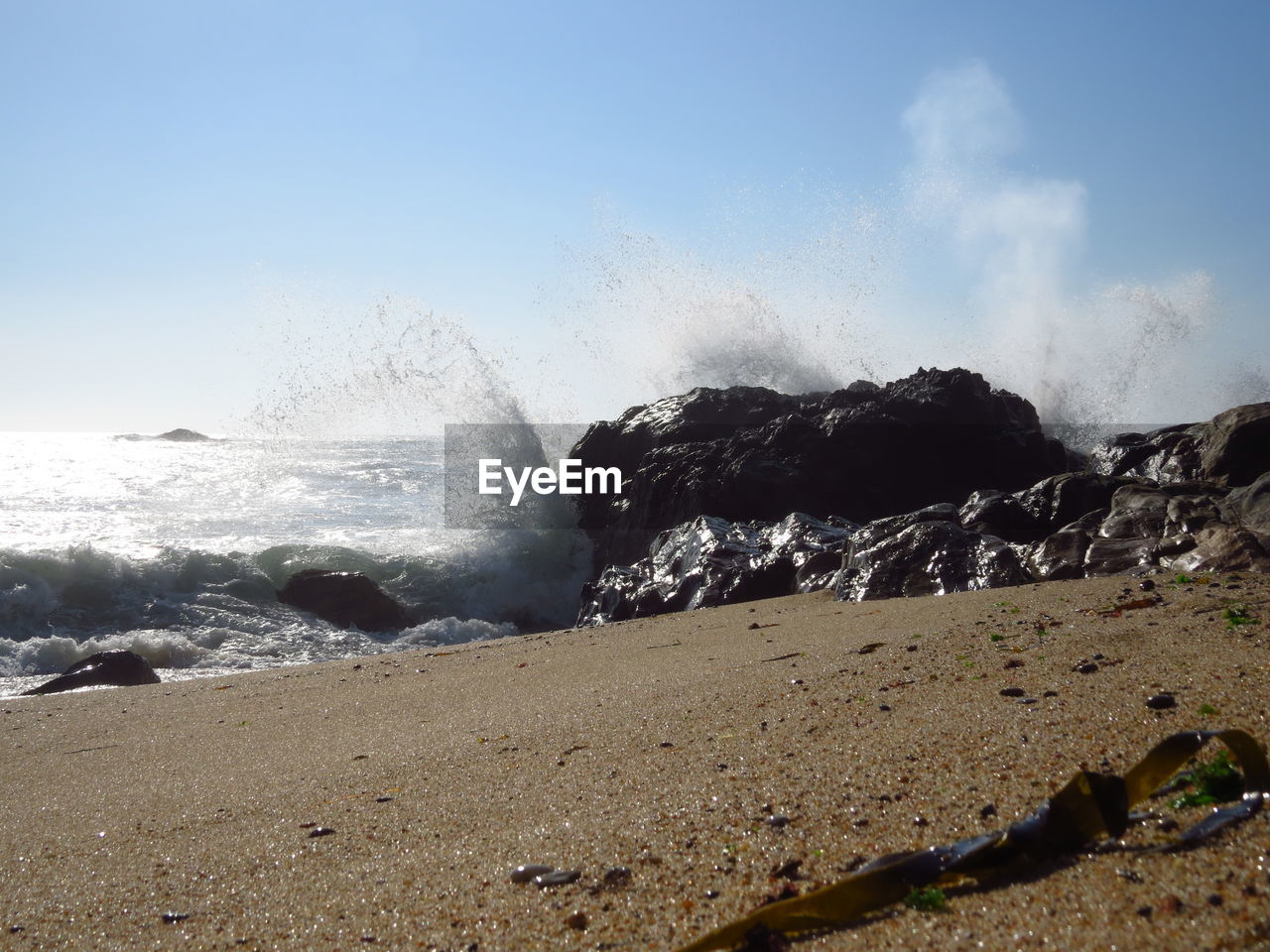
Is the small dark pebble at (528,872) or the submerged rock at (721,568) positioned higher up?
the small dark pebble at (528,872)

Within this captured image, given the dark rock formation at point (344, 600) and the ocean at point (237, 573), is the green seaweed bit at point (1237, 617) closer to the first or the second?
the ocean at point (237, 573)

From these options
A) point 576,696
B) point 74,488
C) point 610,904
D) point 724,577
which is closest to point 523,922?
point 610,904

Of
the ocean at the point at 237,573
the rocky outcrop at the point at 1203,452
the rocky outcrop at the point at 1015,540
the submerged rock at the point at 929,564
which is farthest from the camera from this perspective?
the ocean at the point at 237,573

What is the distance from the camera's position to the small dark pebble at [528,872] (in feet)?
6.87

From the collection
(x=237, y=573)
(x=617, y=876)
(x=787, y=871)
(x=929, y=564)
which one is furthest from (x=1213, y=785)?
(x=237, y=573)

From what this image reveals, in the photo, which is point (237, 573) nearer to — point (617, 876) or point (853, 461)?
point (853, 461)

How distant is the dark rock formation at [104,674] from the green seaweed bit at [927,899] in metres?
7.80

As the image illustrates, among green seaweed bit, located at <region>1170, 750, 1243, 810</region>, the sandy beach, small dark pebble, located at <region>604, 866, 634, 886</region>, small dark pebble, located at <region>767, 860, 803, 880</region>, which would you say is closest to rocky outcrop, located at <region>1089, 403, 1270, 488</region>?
the sandy beach

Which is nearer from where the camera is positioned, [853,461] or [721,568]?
[721,568]

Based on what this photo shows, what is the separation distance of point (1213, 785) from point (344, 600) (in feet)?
36.9

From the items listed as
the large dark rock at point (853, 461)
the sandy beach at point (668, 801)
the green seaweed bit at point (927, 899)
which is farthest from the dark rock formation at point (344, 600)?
the green seaweed bit at point (927, 899)

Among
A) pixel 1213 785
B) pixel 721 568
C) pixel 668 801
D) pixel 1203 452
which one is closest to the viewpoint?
pixel 1213 785

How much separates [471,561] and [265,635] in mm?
4591

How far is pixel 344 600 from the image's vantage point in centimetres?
1198
